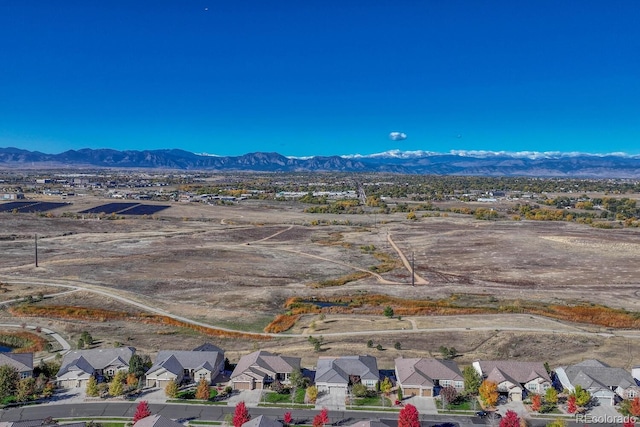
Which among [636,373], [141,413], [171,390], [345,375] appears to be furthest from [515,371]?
[141,413]

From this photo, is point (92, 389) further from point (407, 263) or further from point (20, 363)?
point (407, 263)

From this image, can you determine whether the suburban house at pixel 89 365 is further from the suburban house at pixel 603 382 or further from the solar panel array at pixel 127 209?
the solar panel array at pixel 127 209

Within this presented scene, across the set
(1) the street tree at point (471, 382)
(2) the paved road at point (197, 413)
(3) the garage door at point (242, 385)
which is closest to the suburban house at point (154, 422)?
(2) the paved road at point (197, 413)

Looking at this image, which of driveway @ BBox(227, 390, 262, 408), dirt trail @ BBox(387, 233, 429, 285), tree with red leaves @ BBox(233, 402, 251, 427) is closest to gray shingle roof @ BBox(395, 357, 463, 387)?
driveway @ BBox(227, 390, 262, 408)

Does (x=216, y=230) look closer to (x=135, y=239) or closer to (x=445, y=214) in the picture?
(x=135, y=239)

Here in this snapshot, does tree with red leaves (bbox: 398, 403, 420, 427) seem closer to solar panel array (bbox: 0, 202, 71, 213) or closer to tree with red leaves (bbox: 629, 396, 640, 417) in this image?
tree with red leaves (bbox: 629, 396, 640, 417)
